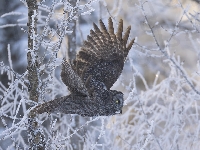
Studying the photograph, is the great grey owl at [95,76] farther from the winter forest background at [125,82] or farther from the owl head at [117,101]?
the winter forest background at [125,82]

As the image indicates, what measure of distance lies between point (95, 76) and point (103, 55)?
1.10 ft

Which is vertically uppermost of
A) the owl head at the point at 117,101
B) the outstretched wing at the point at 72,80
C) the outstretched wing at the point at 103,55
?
the outstretched wing at the point at 103,55

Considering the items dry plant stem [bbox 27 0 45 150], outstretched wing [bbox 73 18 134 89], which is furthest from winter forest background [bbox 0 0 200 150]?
outstretched wing [bbox 73 18 134 89]

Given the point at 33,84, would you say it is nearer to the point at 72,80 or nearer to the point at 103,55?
the point at 72,80

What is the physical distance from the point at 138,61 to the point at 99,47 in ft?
24.1

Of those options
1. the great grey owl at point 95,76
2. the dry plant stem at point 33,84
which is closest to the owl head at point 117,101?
the great grey owl at point 95,76

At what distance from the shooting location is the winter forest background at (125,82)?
17.7 ft

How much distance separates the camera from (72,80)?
3773 millimetres

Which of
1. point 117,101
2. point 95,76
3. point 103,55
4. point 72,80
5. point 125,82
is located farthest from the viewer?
point 125,82

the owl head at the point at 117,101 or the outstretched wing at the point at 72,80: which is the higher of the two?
the outstretched wing at the point at 72,80

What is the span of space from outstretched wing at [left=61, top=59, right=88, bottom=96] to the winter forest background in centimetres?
16

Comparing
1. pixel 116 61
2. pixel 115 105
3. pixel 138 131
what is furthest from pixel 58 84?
pixel 115 105

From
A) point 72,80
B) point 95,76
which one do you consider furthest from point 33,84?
point 95,76

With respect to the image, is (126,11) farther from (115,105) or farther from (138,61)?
(115,105)
